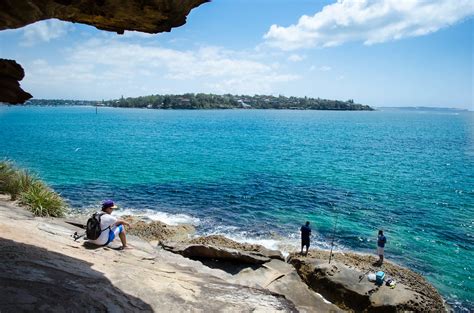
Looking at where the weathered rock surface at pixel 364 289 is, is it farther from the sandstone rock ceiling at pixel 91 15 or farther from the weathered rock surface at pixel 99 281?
the sandstone rock ceiling at pixel 91 15

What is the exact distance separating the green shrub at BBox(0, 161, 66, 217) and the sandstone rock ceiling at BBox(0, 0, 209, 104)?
8407mm

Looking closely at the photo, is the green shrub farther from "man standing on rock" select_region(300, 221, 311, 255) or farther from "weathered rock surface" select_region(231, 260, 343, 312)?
"man standing on rock" select_region(300, 221, 311, 255)

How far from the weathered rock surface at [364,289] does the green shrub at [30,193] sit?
11481mm

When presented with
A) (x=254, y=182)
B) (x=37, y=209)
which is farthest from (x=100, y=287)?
(x=254, y=182)

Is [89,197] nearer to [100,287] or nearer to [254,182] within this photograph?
[254,182]

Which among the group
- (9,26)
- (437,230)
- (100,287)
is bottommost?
(437,230)

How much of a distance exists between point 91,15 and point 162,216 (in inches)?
835

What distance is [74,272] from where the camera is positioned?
881 centimetres

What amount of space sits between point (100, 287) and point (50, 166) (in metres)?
44.3

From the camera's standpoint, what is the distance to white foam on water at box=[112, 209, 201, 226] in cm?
2675

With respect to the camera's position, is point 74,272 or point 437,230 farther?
point 437,230

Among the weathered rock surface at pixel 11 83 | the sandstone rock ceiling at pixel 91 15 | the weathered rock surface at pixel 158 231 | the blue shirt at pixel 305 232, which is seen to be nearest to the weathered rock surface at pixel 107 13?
the sandstone rock ceiling at pixel 91 15

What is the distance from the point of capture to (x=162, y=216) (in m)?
27.7

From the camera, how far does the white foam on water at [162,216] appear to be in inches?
1053
